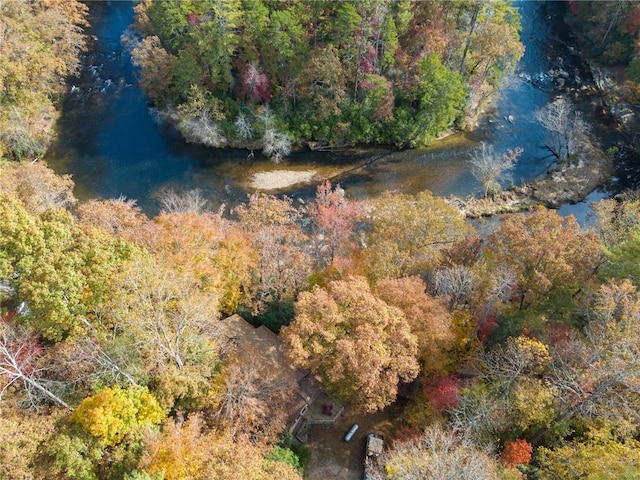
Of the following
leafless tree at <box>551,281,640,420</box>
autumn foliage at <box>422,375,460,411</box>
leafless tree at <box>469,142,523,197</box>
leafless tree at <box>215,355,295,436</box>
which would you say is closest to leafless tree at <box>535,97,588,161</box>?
leafless tree at <box>469,142,523,197</box>

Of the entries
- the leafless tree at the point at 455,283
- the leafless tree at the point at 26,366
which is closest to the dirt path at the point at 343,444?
the leafless tree at the point at 455,283

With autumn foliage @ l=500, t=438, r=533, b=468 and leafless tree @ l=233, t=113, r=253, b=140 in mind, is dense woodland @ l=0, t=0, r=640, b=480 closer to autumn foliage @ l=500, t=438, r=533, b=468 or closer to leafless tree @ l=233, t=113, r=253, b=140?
autumn foliage @ l=500, t=438, r=533, b=468

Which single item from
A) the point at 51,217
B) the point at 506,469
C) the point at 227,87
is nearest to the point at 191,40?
the point at 227,87

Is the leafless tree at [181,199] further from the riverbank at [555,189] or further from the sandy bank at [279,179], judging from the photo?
the riverbank at [555,189]

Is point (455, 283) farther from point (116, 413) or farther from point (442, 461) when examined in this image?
point (116, 413)

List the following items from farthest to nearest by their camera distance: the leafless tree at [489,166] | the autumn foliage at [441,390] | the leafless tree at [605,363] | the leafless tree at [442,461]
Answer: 1. the leafless tree at [489,166]
2. the autumn foliage at [441,390]
3. the leafless tree at [605,363]
4. the leafless tree at [442,461]

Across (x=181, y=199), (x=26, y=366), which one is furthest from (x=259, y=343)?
(x=181, y=199)
